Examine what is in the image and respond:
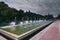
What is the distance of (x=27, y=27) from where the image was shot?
6.95m

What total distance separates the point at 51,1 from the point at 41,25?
1071mm

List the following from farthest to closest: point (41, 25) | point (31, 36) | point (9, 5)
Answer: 1. point (41, 25)
2. point (9, 5)
3. point (31, 36)

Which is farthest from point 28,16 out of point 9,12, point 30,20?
point 9,12

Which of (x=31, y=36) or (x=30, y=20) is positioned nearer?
(x=31, y=36)

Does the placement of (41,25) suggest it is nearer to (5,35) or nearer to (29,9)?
(29,9)

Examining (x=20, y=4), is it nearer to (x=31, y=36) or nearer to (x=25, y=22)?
(x=25, y=22)

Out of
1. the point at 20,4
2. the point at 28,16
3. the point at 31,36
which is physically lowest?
the point at 31,36

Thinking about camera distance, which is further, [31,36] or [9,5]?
[9,5]

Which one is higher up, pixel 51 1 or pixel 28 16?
pixel 51 1

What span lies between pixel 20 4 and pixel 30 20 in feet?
2.26

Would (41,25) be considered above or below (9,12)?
below

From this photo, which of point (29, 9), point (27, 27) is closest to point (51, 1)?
point (29, 9)

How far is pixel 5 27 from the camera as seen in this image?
6801 mm

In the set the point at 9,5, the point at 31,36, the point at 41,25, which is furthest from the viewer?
the point at 41,25
